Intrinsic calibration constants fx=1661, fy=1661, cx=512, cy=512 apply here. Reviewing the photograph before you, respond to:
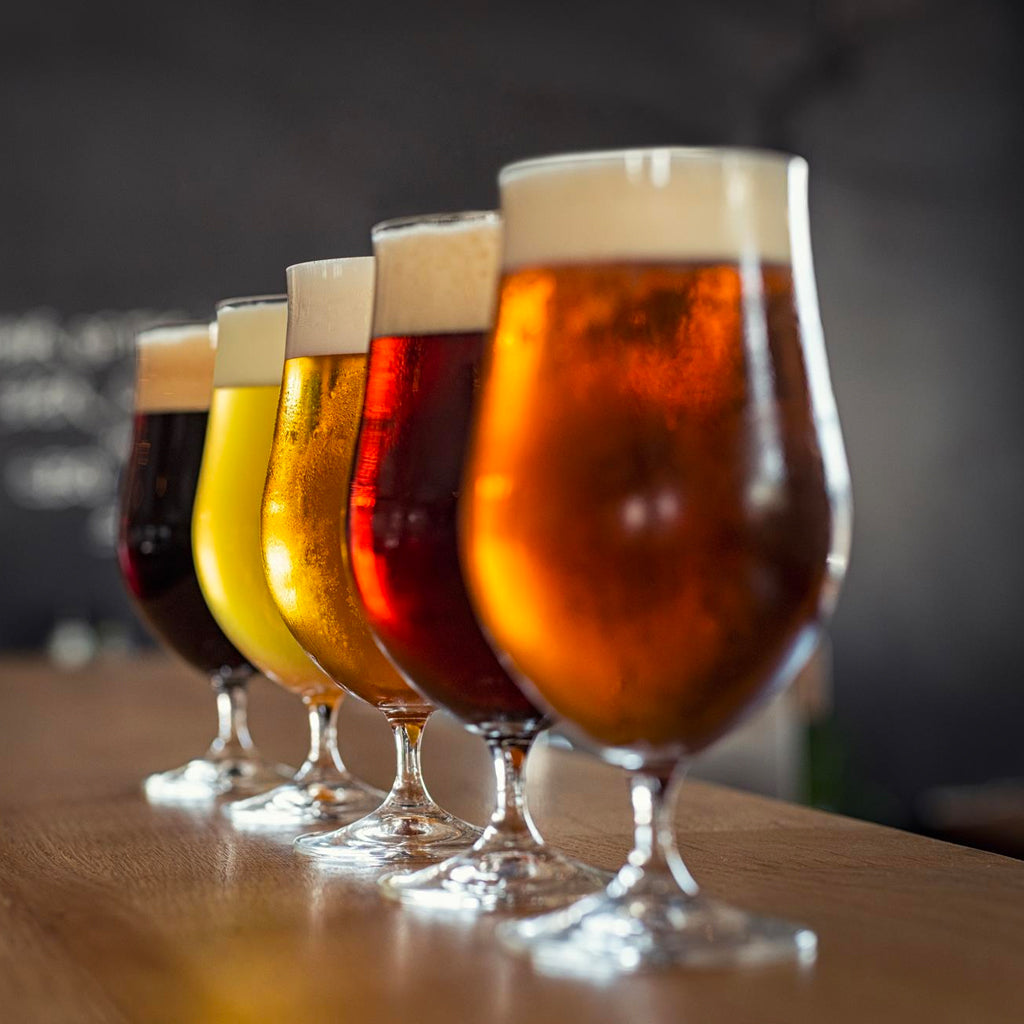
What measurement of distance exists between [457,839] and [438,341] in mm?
227

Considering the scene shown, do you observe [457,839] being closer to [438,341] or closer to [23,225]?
[438,341]

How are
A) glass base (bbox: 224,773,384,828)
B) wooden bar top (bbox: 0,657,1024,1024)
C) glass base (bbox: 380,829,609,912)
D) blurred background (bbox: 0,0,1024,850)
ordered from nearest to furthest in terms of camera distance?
1. wooden bar top (bbox: 0,657,1024,1024)
2. glass base (bbox: 380,829,609,912)
3. glass base (bbox: 224,773,384,828)
4. blurred background (bbox: 0,0,1024,850)

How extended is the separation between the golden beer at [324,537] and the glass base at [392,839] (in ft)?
0.17

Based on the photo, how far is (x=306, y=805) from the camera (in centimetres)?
87

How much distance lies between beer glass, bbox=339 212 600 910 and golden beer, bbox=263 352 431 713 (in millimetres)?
66

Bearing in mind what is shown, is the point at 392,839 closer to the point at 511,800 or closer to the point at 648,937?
the point at 511,800

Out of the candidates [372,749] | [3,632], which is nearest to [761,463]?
[372,749]

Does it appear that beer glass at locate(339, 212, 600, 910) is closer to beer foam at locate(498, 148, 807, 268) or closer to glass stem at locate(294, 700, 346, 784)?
beer foam at locate(498, 148, 807, 268)

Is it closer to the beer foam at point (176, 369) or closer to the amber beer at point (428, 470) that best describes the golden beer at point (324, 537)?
the amber beer at point (428, 470)

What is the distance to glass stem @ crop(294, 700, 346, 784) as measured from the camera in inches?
35.8

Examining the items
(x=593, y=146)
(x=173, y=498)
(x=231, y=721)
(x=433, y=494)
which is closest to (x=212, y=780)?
(x=231, y=721)

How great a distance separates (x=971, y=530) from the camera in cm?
617

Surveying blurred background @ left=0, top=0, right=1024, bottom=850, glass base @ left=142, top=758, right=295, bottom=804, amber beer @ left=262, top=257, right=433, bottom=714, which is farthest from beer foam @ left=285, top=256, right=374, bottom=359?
blurred background @ left=0, top=0, right=1024, bottom=850

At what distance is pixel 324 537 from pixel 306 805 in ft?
0.55
